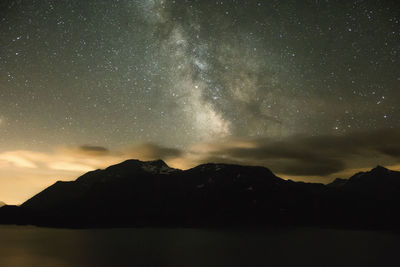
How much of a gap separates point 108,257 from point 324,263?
57.0 metres

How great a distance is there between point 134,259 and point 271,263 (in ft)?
115

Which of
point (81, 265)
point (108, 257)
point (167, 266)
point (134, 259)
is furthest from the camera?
point (108, 257)

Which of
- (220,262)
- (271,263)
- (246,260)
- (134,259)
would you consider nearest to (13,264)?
(134,259)

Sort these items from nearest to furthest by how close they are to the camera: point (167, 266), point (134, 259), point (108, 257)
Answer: point (167, 266) → point (134, 259) → point (108, 257)

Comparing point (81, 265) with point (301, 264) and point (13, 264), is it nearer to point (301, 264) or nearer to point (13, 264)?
point (13, 264)

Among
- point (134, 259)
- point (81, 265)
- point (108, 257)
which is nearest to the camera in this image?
point (81, 265)

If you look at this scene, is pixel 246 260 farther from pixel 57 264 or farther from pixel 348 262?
pixel 57 264

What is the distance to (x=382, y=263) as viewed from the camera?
7394cm

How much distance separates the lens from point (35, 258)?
80750 millimetres

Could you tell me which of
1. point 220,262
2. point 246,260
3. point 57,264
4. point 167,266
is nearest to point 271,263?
point 246,260

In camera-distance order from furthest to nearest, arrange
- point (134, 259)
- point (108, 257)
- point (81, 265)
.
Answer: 1. point (108, 257)
2. point (134, 259)
3. point (81, 265)

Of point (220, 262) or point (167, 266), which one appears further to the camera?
point (220, 262)

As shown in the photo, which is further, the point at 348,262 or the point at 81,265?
the point at 348,262

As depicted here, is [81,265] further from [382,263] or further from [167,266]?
[382,263]
